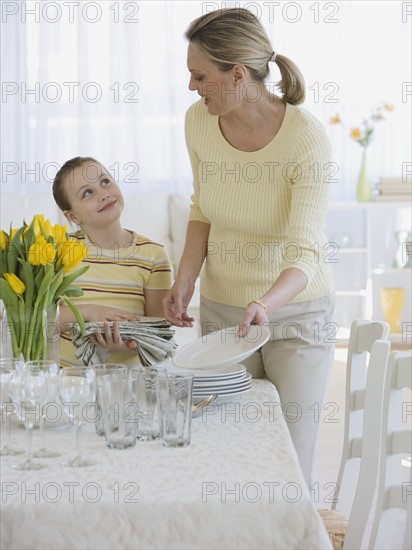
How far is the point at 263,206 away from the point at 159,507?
1.09 meters

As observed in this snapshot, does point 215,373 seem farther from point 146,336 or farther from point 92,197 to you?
point 92,197

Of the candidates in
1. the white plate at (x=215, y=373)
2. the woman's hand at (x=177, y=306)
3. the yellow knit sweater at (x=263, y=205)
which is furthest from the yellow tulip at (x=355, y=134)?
the white plate at (x=215, y=373)

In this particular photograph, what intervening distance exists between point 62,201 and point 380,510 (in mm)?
1170

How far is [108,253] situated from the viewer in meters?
2.26

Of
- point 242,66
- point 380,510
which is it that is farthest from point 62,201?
point 380,510

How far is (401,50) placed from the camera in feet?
18.5

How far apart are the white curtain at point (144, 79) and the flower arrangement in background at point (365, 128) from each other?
0.16 metres

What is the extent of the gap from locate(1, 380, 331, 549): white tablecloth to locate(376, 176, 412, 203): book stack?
4.14 m

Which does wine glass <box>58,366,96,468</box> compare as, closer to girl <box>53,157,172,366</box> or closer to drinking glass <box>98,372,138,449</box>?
drinking glass <box>98,372,138,449</box>

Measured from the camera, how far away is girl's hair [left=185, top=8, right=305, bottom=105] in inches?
82.5

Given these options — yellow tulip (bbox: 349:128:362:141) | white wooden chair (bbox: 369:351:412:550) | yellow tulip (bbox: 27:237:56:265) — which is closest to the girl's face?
yellow tulip (bbox: 27:237:56:265)

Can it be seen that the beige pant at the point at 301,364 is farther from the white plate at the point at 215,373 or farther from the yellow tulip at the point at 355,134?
the yellow tulip at the point at 355,134

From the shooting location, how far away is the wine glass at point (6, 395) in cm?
148

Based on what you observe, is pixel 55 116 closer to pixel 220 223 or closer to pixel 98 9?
pixel 98 9
